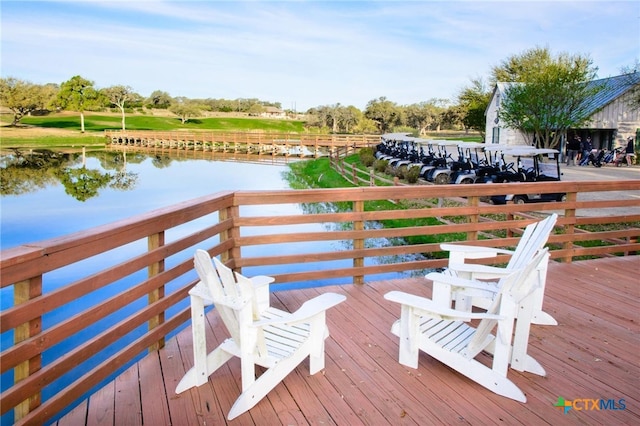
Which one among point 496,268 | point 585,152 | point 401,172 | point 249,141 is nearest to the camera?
point 496,268

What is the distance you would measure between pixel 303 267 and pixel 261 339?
702cm

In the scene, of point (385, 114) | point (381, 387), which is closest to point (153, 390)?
point (381, 387)

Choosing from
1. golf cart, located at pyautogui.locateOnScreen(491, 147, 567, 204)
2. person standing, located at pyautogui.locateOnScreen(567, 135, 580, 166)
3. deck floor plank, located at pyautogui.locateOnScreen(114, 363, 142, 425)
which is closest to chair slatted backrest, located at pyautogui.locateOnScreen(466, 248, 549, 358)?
deck floor plank, located at pyautogui.locateOnScreen(114, 363, 142, 425)

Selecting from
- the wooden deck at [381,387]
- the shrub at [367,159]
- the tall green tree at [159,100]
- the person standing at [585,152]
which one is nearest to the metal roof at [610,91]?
the person standing at [585,152]

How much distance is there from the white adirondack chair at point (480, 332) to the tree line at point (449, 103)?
21.7 meters

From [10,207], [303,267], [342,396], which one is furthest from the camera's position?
[10,207]

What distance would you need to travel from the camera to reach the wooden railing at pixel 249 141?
36.1 m

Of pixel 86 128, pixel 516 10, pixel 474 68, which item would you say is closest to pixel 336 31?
pixel 516 10

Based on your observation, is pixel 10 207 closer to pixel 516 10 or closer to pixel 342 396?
pixel 516 10

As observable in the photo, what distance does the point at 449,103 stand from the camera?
51656mm

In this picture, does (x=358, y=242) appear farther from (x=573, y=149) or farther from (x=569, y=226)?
(x=573, y=149)

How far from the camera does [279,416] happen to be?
232cm

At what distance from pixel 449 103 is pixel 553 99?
30.8 metres

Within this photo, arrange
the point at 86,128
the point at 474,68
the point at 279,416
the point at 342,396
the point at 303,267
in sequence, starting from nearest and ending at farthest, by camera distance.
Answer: the point at 279,416
the point at 342,396
the point at 303,267
the point at 474,68
the point at 86,128
